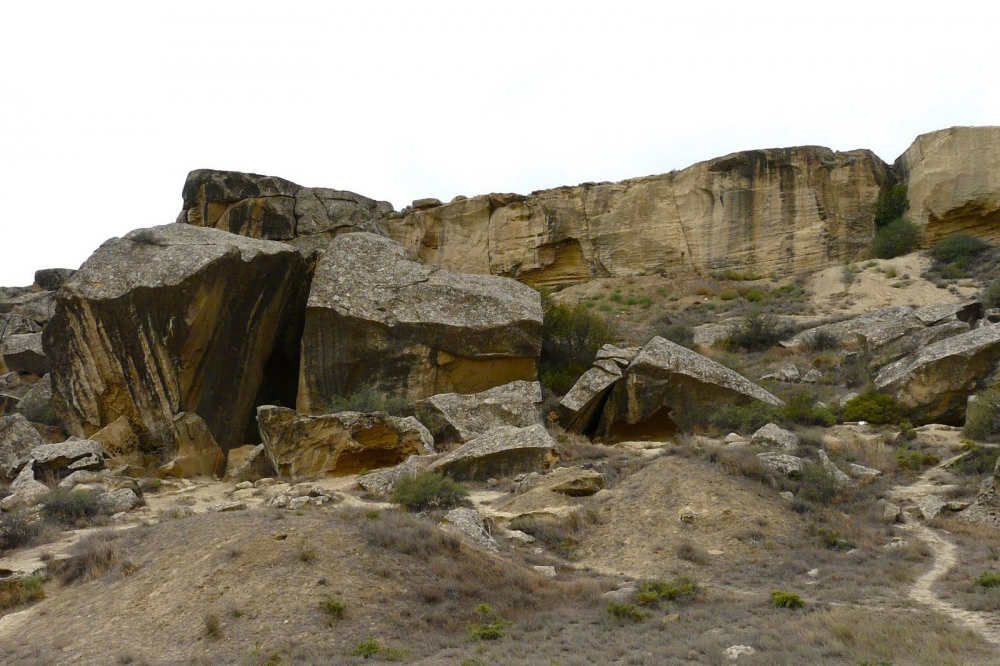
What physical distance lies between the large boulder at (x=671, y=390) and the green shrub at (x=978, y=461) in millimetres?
4346

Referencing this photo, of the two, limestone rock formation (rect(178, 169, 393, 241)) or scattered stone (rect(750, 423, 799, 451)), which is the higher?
limestone rock formation (rect(178, 169, 393, 241))

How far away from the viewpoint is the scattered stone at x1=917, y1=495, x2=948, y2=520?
34.7 ft

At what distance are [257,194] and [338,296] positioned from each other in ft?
36.7

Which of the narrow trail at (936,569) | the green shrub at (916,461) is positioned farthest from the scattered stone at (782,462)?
the green shrub at (916,461)

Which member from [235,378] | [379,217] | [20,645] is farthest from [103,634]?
[379,217]

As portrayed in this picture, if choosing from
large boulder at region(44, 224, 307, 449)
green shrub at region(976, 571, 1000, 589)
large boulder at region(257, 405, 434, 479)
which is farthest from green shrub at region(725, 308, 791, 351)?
green shrub at region(976, 571, 1000, 589)

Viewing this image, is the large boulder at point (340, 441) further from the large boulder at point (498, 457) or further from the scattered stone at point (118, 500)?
the scattered stone at point (118, 500)

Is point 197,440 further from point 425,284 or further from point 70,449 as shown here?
point 425,284

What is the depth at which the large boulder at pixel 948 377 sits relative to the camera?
1505cm

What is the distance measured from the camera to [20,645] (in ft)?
25.6

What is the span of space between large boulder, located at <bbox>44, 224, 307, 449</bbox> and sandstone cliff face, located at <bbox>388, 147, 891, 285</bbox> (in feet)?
53.5

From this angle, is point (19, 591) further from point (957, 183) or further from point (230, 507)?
point (957, 183)

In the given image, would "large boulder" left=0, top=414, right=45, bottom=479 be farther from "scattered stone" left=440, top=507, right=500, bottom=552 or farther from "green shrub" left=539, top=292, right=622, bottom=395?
"green shrub" left=539, top=292, right=622, bottom=395

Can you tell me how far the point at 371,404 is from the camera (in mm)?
17031
